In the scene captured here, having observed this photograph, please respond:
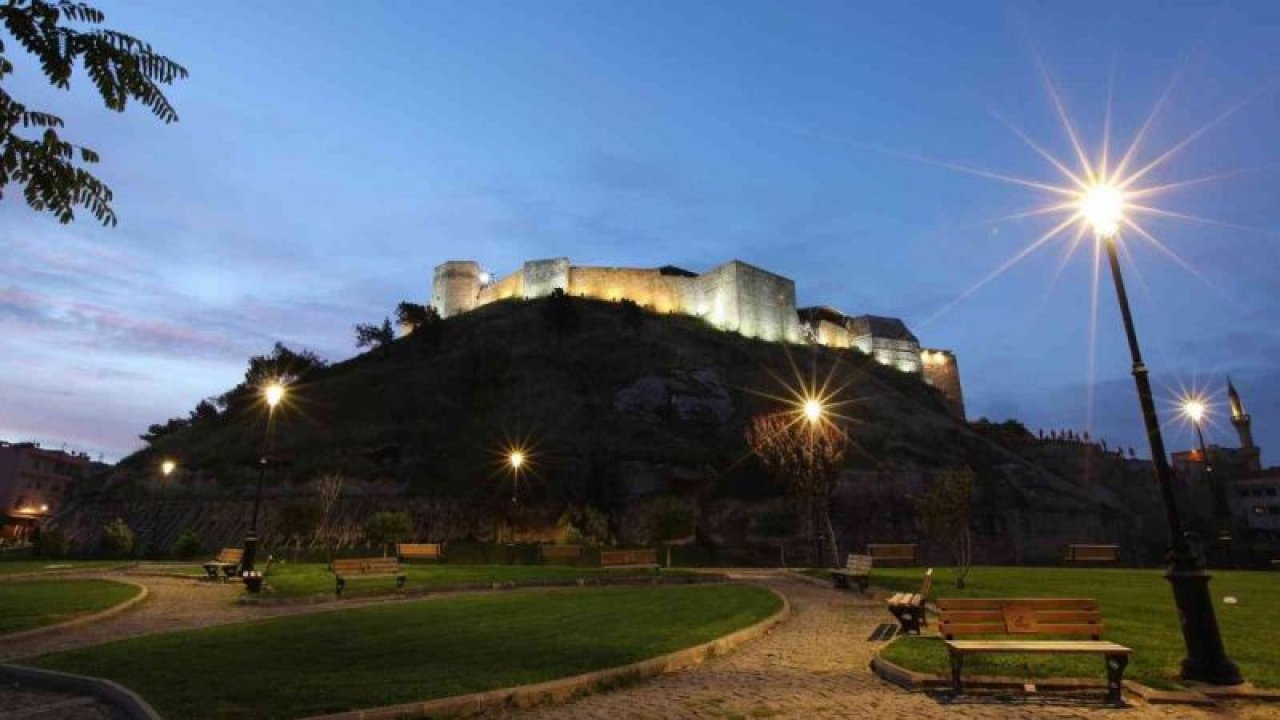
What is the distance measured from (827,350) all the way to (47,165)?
101 m

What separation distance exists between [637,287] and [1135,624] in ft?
299

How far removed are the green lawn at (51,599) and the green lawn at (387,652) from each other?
379 cm

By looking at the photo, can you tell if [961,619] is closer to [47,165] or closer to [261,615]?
[47,165]

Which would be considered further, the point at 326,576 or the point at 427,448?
the point at 427,448

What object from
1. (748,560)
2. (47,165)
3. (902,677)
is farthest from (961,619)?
(748,560)

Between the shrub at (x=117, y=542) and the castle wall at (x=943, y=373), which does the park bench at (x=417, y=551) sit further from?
the castle wall at (x=943, y=373)

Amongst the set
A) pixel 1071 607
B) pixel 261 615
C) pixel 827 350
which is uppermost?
pixel 827 350

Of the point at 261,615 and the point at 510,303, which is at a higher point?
the point at 510,303

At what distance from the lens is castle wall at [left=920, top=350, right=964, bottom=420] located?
4397 inches

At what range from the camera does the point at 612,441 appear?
63062mm

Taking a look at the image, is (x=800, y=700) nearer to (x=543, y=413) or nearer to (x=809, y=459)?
(x=809, y=459)

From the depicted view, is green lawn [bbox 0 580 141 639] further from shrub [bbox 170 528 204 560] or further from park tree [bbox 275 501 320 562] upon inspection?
shrub [bbox 170 528 204 560]

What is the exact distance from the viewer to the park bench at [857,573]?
69.2ft

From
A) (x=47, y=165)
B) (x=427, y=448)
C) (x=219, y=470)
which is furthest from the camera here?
(x=427, y=448)
